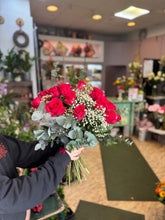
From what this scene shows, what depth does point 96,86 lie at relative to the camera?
1044mm

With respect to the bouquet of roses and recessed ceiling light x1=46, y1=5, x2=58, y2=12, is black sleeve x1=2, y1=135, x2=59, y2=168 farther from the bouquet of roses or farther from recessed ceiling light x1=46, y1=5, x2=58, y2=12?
recessed ceiling light x1=46, y1=5, x2=58, y2=12

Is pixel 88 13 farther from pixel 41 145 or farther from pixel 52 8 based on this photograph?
pixel 41 145

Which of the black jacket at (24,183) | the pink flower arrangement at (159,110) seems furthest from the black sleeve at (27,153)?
the pink flower arrangement at (159,110)

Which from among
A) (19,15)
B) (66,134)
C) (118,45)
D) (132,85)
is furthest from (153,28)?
Answer: (66,134)

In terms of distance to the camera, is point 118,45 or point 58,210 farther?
point 118,45

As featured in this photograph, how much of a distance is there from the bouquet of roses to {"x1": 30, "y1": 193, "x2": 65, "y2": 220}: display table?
88 cm

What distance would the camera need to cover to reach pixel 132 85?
148 inches

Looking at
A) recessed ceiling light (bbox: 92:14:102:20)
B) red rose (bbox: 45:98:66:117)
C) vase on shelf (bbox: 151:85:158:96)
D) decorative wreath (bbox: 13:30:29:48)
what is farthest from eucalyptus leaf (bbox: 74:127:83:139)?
recessed ceiling light (bbox: 92:14:102:20)

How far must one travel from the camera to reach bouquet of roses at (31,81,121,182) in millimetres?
690

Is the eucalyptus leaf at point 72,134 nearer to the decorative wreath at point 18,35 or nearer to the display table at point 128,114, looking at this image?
the decorative wreath at point 18,35

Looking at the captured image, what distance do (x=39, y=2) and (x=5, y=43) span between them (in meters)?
Answer: 0.99

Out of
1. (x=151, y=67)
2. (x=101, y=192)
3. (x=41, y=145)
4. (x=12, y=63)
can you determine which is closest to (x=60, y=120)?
(x=41, y=145)

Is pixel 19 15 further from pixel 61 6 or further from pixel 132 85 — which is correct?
pixel 132 85

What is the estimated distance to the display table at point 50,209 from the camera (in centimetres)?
131
